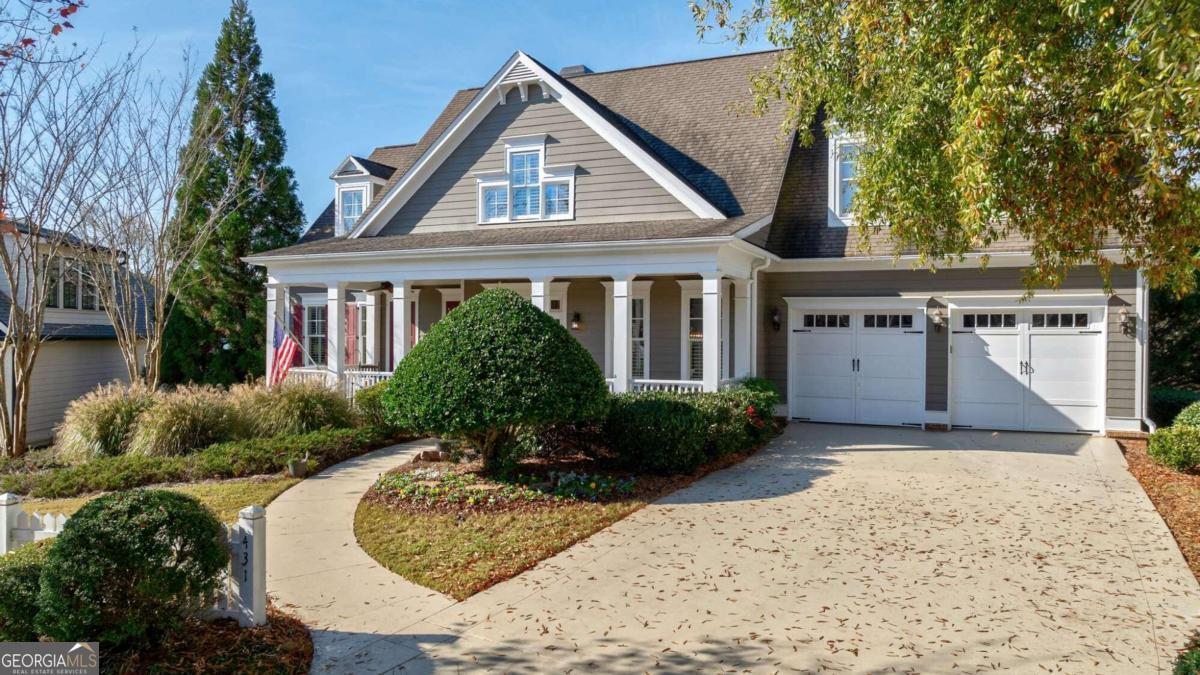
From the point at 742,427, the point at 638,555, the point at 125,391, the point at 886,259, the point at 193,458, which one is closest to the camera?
the point at 638,555

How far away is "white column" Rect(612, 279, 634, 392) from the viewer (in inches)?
458

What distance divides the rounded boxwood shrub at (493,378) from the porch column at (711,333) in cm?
313

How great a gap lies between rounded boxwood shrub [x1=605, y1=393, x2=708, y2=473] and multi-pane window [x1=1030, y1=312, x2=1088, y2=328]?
730 centimetres

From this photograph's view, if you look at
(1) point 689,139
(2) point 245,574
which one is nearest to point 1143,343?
(1) point 689,139

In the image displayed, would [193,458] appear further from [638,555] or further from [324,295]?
[324,295]

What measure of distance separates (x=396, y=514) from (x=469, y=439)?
1.35 meters

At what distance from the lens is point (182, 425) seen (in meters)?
10.4

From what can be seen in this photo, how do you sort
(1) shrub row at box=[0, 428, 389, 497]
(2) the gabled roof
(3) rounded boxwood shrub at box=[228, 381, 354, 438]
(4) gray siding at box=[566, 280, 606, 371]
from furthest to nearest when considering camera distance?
(4) gray siding at box=[566, 280, 606, 371]
(2) the gabled roof
(3) rounded boxwood shrub at box=[228, 381, 354, 438]
(1) shrub row at box=[0, 428, 389, 497]

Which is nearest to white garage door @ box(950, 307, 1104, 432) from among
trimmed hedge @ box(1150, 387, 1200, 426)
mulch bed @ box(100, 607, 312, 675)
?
trimmed hedge @ box(1150, 387, 1200, 426)

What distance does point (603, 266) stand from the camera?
38.6 ft

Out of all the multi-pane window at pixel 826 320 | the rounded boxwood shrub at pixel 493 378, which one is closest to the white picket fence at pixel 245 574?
the rounded boxwood shrub at pixel 493 378

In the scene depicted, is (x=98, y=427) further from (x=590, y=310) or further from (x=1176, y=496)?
(x=1176, y=496)

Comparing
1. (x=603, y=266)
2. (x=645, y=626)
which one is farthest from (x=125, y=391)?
(x=645, y=626)

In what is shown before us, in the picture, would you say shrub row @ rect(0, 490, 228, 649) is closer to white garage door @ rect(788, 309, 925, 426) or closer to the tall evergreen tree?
white garage door @ rect(788, 309, 925, 426)
